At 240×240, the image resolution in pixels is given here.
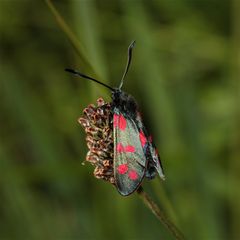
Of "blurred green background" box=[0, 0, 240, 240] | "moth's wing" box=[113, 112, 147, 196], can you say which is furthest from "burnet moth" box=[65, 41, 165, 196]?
"blurred green background" box=[0, 0, 240, 240]

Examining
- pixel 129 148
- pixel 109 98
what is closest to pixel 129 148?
pixel 129 148

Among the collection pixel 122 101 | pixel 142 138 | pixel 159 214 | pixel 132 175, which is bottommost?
pixel 159 214

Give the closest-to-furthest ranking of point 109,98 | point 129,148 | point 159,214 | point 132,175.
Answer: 1. point 159,214
2. point 132,175
3. point 129,148
4. point 109,98

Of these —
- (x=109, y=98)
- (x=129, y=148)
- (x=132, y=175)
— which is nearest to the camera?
(x=132, y=175)

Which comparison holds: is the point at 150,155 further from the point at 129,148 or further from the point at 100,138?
the point at 100,138

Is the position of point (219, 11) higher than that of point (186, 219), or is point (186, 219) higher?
point (219, 11)

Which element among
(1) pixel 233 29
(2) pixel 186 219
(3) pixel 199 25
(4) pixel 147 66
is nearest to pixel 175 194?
(2) pixel 186 219

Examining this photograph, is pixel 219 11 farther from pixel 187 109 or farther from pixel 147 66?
pixel 187 109
